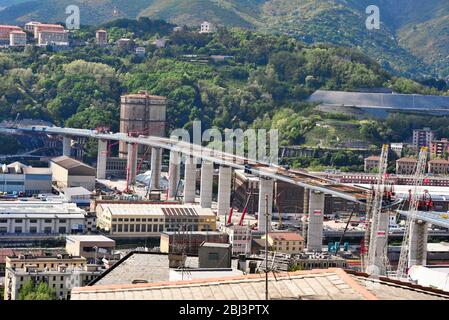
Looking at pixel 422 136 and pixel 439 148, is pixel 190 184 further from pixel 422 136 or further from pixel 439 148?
pixel 422 136

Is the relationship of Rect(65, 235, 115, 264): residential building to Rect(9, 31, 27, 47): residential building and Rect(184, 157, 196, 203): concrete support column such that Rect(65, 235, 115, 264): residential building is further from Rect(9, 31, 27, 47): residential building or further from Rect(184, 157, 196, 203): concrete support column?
Rect(9, 31, 27, 47): residential building

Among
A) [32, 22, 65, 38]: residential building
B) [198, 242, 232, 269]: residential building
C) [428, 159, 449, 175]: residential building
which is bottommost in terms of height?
[428, 159, 449, 175]: residential building

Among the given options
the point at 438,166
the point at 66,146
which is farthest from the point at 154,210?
the point at 438,166

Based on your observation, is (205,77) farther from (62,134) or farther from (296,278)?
(296,278)

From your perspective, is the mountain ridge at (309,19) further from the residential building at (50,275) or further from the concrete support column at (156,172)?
the residential building at (50,275)

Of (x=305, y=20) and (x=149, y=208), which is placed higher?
(x=305, y=20)

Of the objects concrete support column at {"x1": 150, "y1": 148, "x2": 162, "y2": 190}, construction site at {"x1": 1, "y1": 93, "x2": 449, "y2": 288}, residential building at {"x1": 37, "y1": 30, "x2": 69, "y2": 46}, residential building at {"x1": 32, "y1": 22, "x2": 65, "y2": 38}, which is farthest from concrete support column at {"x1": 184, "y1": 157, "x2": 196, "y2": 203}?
residential building at {"x1": 32, "y1": 22, "x2": 65, "y2": 38}
